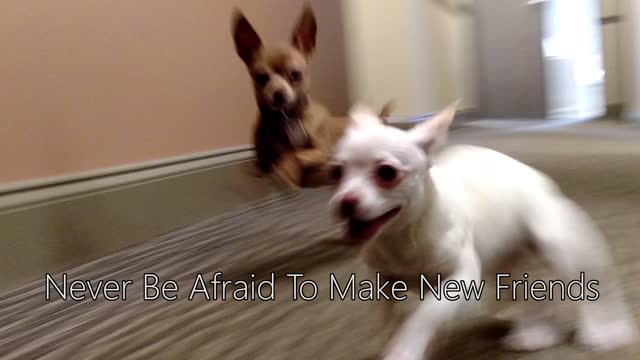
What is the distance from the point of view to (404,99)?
328 centimetres

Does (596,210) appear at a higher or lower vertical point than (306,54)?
lower

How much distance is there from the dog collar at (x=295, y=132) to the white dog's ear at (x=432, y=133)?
2.06 feet

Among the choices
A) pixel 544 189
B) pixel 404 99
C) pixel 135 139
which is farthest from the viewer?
pixel 404 99

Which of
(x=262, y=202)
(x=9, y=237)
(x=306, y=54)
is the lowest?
(x=262, y=202)

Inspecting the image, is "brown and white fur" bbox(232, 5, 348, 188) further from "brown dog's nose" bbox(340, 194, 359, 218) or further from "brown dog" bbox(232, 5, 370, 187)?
"brown dog's nose" bbox(340, 194, 359, 218)

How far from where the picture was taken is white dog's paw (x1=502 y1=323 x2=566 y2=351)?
2.54ft

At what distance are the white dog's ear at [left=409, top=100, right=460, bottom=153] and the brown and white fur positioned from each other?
22.5 inches

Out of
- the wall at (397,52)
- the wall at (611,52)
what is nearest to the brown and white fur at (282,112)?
the wall at (397,52)

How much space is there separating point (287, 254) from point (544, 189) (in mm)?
582

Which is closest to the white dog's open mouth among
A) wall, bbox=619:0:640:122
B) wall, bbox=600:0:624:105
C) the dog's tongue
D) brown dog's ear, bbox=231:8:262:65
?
the dog's tongue

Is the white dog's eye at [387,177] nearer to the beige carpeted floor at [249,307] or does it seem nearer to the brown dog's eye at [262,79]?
the beige carpeted floor at [249,307]

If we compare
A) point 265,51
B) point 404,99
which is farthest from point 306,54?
point 404,99

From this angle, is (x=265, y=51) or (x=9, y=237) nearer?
(x=9, y=237)

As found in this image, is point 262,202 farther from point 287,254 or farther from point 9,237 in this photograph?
point 9,237
